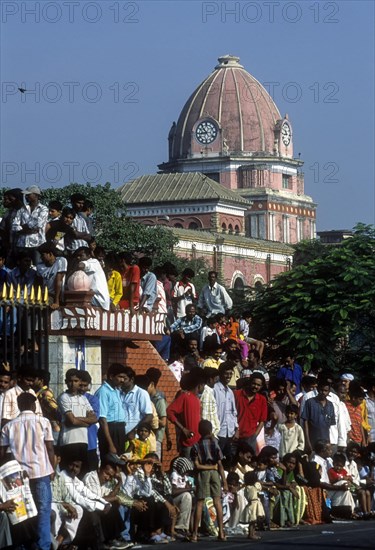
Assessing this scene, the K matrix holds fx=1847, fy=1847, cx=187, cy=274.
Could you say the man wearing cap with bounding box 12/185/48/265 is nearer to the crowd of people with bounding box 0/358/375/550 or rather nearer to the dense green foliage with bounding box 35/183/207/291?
the crowd of people with bounding box 0/358/375/550

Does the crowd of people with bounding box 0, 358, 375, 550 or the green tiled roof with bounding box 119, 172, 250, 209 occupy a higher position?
the green tiled roof with bounding box 119, 172, 250, 209

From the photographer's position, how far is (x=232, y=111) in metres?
114

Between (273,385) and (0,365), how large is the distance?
526cm

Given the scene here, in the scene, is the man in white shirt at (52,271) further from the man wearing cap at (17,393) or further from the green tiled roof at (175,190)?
the green tiled roof at (175,190)

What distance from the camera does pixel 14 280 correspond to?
59.3 feet

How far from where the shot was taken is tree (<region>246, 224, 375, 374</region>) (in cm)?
3138

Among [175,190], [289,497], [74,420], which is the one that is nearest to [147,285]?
[289,497]

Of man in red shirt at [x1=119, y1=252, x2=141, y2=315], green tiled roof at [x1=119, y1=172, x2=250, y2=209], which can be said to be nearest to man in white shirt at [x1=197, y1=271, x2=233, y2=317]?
man in red shirt at [x1=119, y1=252, x2=141, y2=315]

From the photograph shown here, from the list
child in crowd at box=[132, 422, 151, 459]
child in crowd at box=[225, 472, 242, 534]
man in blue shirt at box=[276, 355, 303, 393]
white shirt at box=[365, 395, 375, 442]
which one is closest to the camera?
child in crowd at box=[132, 422, 151, 459]

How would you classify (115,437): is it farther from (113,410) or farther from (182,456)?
(182,456)

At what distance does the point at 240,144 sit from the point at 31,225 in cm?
9609

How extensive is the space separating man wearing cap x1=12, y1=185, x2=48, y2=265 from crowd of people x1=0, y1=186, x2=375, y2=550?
1cm

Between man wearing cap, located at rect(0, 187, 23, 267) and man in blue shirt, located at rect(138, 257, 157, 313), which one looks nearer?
man wearing cap, located at rect(0, 187, 23, 267)

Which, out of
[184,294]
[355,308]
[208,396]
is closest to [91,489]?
[208,396]
